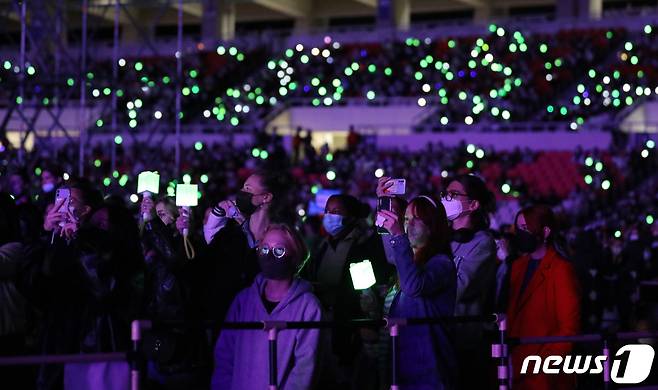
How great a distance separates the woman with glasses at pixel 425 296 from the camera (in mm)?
6598

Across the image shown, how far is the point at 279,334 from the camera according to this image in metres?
6.41

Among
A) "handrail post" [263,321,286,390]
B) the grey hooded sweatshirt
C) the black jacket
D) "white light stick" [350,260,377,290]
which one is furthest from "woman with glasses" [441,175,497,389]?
"handrail post" [263,321,286,390]

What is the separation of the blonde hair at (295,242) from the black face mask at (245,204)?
1.83m

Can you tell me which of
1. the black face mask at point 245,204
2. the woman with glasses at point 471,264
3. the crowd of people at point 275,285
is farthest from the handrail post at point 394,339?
the black face mask at point 245,204

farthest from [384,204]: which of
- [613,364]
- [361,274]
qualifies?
[613,364]

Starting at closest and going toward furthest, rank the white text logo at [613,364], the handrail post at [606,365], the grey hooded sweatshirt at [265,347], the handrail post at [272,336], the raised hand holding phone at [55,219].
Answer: the handrail post at [272,336] < the grey hooded sweatshirt at [265,347] < the raised hand holding phone at [55,219] < the handrail post at [606,365] < the white text logo at [613,364]

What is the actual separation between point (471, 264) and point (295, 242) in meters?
1.29

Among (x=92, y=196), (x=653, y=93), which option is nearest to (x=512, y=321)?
(x=92, y=196)

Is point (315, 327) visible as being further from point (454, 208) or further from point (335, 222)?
point (335, 222)

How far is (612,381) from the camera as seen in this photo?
7.40 meters

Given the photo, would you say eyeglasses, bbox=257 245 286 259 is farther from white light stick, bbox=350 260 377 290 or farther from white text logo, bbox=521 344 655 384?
white text logo, bbox=521 344 655 384

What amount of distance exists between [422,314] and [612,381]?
136 centimetres

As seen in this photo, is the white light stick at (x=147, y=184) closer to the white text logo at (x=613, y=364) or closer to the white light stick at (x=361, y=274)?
the white light stick at (x=361, y=274)

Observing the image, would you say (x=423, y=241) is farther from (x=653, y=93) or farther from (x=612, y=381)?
(x=653, y=93)
